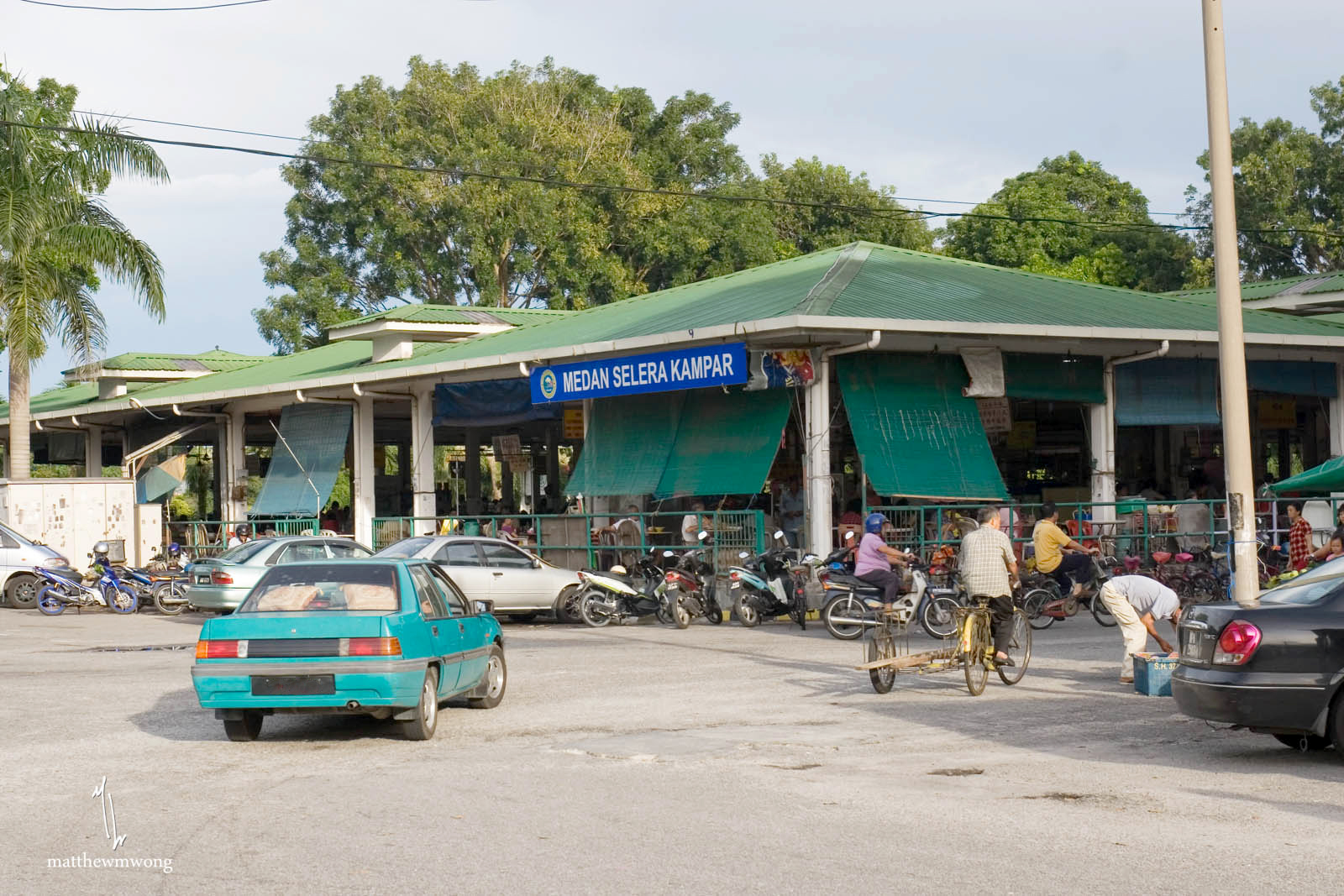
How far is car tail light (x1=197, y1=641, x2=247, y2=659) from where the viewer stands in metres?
10.9

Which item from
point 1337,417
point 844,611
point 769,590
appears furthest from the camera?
point 1337,417

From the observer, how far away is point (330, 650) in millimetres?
10867

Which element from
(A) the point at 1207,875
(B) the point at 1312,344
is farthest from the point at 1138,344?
(A) the point at 1207,875

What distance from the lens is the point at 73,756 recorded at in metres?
10.7

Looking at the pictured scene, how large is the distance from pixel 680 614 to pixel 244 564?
22.0ft

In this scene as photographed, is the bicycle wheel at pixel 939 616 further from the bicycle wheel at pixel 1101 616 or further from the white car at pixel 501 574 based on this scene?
the white car at pixel 501 574

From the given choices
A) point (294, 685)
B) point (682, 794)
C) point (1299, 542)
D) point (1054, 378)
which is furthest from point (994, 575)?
point (1054, 378)

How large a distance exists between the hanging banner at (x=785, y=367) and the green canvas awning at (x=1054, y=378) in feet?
11.9

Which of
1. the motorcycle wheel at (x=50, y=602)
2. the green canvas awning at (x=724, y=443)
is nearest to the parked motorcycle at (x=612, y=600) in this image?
the green canvas awning at (x=724, y=443)

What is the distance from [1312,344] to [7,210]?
26.7 metres

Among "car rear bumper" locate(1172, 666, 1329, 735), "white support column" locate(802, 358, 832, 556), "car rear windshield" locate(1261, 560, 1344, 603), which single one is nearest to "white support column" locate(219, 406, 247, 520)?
"white support column" locate(802, 358, 832, 556)

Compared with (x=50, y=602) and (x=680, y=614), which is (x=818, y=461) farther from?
(x=50, y=602)

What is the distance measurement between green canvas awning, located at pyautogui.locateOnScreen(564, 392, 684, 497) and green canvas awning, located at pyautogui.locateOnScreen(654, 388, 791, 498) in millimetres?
273

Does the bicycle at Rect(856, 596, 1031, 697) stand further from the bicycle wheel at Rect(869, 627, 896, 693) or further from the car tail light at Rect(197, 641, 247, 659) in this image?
the car tail light at Rect(197, 641, 247, 659)
